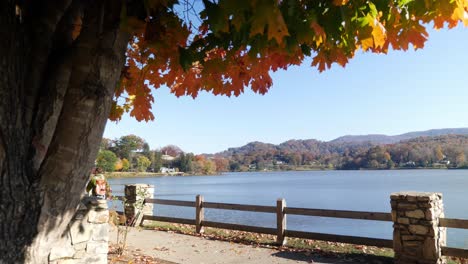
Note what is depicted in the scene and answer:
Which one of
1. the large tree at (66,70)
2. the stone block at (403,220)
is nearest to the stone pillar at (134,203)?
the stone block at (403,220)

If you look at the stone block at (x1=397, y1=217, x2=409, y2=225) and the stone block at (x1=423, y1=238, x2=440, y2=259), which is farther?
the stone block at (x1=397, y1=217, x2=409, y2=225)

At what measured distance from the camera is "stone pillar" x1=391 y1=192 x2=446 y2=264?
21.6ft

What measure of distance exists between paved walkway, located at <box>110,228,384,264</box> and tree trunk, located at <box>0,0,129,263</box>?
18.2 feet

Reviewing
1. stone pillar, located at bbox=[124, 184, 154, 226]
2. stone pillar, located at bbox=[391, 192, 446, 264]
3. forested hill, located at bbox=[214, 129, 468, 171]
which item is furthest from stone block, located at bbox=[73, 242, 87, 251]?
forested hill, located at bbox=[214, 129, 468, 171]

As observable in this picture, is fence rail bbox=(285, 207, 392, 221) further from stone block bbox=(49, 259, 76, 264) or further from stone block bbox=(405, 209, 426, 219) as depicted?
stone block bbox=(49, 259, 76, 264)

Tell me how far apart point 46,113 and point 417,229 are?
634cm

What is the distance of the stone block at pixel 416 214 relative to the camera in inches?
263

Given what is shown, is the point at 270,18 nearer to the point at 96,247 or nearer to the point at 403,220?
the point at 96,247

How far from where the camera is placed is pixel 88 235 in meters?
5.38

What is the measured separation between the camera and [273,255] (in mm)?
7887

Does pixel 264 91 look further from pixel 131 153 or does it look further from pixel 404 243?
pixel 131 153

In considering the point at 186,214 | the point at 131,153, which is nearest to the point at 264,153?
the point at 131,153

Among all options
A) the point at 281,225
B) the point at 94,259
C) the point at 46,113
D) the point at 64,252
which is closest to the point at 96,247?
the point at 94,259

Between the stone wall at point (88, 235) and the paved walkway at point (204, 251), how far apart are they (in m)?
2.27
